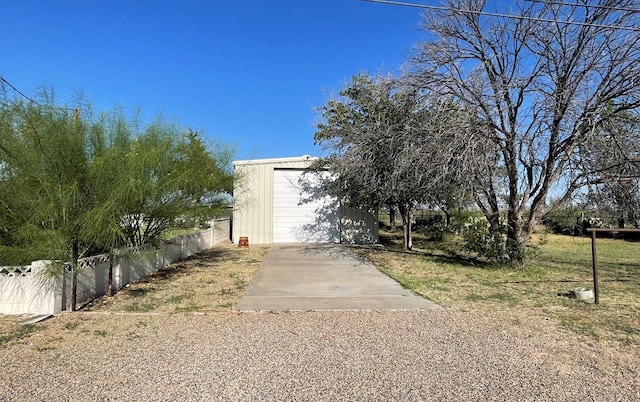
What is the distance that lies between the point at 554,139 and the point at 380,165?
13.1 feet

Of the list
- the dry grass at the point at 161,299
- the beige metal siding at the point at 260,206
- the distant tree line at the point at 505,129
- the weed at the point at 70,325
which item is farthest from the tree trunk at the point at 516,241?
the weed at the point at 70,325

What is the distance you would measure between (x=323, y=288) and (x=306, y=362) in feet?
14.1

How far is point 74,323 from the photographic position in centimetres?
581

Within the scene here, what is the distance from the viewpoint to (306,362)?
4379mm

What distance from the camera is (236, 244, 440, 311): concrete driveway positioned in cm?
707

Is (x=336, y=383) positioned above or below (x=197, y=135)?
below

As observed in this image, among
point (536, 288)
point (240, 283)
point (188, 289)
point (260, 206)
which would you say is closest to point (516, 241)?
point (536, 288)

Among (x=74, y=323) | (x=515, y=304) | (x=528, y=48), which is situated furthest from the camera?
(x=528, y=48)

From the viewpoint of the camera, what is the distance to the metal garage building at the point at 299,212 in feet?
62.3

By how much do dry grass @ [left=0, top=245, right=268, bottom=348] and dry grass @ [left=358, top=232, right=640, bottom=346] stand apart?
11.8ft

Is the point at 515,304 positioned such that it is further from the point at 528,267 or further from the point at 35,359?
the point at 35,359

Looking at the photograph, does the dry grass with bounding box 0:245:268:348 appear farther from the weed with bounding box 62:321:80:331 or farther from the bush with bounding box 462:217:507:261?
the bush with bounding box 462:217:507:261

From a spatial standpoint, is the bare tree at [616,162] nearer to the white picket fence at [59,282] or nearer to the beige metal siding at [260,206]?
the white picket fence at [59,282]

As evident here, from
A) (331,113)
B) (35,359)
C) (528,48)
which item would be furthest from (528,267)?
(35,359)
